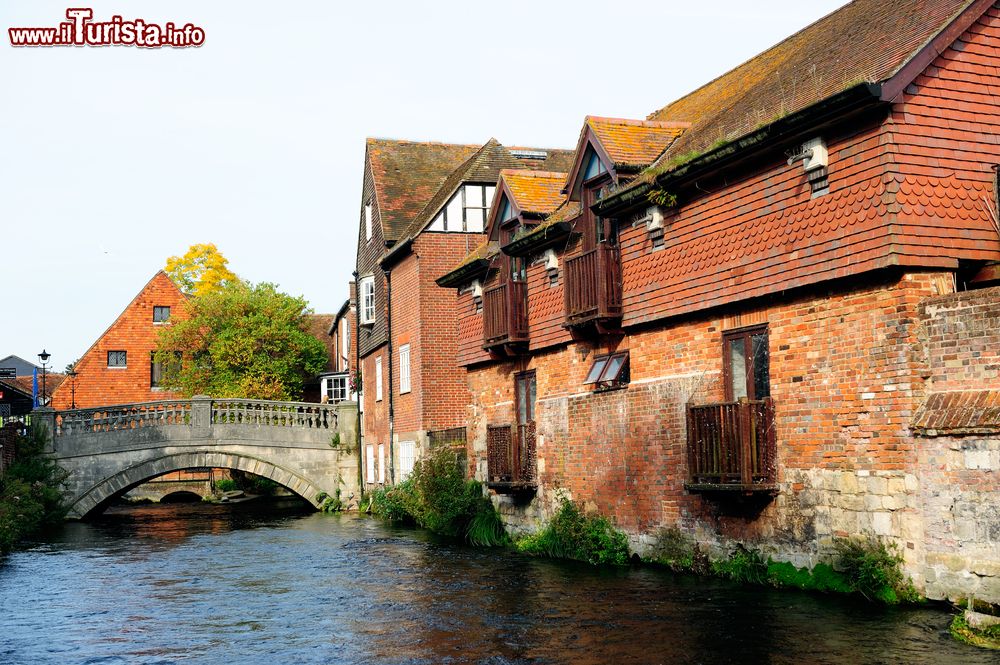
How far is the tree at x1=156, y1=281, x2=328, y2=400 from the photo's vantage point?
44094 mm

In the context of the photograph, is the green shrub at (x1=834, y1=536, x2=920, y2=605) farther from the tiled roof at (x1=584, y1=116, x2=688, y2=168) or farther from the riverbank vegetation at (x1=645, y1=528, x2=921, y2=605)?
the tiled roof at (x1=584, y1=116, x2=688, y2=168)

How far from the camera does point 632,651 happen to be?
1070 centimetres

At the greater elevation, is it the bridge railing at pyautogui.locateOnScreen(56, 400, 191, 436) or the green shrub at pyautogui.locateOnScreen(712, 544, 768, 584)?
the bridge railing at pyautogui.locateOnScreen(56, 400, 191, 436)

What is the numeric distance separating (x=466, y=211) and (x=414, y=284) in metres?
2.69

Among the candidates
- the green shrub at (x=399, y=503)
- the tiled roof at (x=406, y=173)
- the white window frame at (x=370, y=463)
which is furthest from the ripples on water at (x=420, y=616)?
the tiled roof at (x=406, y=173)

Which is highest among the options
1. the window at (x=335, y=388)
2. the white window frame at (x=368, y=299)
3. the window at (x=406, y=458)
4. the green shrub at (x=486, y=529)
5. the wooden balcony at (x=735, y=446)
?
the white window frame at (x=368, y=299)

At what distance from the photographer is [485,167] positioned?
31.9 m

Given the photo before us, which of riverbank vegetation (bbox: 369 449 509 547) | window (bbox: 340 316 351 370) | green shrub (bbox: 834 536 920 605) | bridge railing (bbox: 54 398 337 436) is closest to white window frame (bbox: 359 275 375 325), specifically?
bridge railing (bbox: 54 398 337 436)

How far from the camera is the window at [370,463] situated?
1379 inches

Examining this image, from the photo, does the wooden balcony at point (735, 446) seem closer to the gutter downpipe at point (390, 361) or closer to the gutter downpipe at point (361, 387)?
the gutter downpipe at point (390, 361)

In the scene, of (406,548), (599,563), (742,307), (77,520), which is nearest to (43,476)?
(77,520)

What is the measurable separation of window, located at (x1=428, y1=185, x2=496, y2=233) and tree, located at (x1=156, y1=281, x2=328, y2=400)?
15.7 meters

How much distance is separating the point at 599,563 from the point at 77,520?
2162 cm

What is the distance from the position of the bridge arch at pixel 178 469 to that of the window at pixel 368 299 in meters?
5.87
